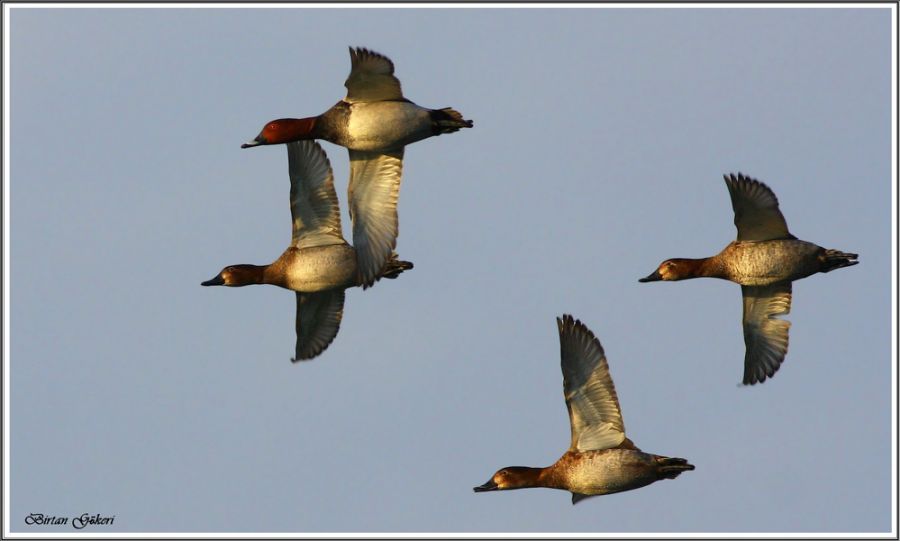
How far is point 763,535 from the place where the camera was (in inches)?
1138

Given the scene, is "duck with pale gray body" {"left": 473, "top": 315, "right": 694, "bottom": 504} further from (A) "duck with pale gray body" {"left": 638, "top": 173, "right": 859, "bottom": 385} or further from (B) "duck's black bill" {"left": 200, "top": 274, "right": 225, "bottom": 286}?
(B) "duck's black bill" {"left": 200, "top": 274, "right": 225, "bottom": 286}

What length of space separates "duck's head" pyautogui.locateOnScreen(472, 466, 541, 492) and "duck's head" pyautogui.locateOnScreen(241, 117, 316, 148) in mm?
5362

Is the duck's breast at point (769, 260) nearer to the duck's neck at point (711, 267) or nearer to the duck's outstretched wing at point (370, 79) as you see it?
the duck's neck at point (711, 267)

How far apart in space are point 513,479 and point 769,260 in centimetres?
479

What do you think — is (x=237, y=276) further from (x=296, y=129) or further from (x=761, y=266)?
(x=761, y=266)

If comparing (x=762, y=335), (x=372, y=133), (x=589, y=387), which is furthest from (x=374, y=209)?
(x=762, y=335)

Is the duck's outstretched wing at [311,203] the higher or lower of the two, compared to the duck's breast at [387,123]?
lower

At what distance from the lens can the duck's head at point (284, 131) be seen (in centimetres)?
3033

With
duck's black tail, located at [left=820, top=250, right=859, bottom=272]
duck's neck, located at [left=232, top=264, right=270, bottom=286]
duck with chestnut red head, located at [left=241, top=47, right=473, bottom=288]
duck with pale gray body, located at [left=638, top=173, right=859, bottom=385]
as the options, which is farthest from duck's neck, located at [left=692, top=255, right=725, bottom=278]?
duck's neck, located at [left=232, top=264, right=270, bottom=286]

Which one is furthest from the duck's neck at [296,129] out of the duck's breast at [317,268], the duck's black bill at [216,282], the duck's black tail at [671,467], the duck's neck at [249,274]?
the duck's black tail at [671,467]

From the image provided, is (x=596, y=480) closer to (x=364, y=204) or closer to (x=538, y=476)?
(x=538, y=476)

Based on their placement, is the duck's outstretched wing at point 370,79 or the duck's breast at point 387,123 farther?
the duck's breast at point 387,123

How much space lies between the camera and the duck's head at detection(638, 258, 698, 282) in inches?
1256

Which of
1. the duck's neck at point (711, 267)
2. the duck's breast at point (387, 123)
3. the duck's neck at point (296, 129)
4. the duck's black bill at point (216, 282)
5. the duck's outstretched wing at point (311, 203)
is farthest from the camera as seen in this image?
the duck's black bill at point (216, 282)
